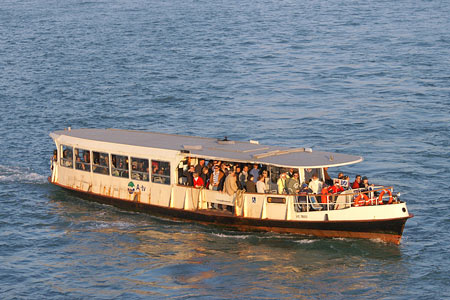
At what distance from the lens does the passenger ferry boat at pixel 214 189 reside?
110 ft

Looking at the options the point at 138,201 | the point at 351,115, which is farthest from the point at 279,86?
the point at 138,201

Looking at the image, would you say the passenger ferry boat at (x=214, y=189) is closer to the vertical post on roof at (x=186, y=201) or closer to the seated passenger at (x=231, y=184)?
the vertical post on roof at (x=186, y=201)

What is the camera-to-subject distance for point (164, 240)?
35406 millimetres

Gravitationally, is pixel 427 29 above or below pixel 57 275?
above

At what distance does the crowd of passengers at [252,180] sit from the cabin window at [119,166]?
3261 mm

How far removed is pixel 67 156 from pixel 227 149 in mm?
9474

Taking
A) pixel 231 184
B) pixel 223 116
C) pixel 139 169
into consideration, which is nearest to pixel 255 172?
pixel 231 184

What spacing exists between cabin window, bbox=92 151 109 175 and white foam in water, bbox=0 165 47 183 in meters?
6.45

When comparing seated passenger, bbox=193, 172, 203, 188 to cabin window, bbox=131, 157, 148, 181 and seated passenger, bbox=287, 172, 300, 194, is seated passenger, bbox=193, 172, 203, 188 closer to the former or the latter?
cabin window, bbox=131, 157, 148, 181

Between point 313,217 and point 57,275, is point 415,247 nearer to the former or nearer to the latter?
point 313,217

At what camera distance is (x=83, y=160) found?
40.9 meters

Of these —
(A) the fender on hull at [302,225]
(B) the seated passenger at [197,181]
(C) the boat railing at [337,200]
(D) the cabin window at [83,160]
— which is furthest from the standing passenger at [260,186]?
(D) the cabin window at [83,160]

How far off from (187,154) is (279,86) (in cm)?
3248

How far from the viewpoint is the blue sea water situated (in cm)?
3166
